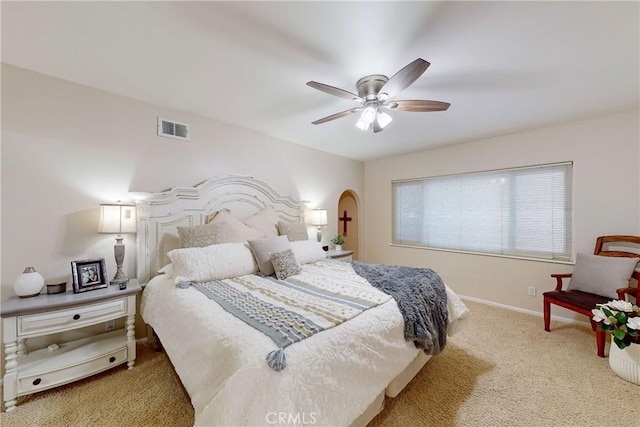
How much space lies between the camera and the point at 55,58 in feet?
6.23

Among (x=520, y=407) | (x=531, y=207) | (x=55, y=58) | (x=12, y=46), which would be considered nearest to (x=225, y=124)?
(x=55, y=58)

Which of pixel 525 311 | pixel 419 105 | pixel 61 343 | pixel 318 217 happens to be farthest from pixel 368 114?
pixel 525 311

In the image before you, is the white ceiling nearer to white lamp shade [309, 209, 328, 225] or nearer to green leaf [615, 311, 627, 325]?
white lamp shade [309, 209, 328, 225]

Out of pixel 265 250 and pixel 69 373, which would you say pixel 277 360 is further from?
pixel 69 373

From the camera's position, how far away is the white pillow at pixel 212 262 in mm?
2154

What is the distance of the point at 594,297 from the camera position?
2.60 m

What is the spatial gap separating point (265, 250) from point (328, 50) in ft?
5.91

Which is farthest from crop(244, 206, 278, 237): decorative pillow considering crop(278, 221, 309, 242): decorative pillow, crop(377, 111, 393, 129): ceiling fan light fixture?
crop(377, 111, 393, 129): ceiling fan light fixture

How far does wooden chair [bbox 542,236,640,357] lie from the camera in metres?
2.42

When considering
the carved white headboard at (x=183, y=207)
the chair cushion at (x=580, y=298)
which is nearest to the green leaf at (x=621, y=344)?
the chair cushion at (x=580, y=298)

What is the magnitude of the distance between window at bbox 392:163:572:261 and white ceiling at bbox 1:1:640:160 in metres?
1.01

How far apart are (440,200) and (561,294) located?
200 cm

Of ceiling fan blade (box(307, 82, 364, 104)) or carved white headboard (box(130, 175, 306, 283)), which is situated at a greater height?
ceiling fan blade (box(307, 82, 364, 104))

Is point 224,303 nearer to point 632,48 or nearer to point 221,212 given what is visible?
point 221,212
